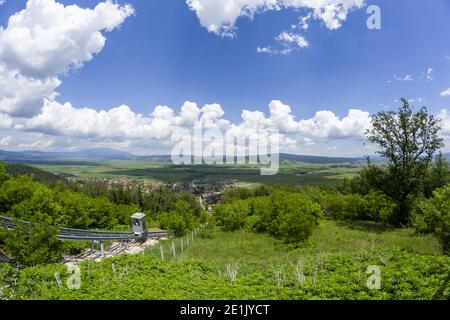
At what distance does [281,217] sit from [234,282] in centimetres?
1582

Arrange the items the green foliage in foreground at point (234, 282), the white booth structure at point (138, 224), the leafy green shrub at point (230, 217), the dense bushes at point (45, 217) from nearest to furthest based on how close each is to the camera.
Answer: the green foliage in foreground at point (234, 282), the dense bushes at point (45, 217), the white booth structure at point (138, 224), the leafy green shrub at point (230, 217)

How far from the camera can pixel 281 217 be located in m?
24.6

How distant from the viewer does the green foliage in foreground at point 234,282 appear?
766 cm

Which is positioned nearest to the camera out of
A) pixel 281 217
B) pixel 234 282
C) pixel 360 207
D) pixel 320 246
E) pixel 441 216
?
pixel 234 282

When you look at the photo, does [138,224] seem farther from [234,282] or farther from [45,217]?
[234,282]

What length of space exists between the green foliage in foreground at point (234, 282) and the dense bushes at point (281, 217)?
9576 millimetres

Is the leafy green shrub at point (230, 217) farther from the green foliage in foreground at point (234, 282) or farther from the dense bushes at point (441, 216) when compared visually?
the green foliage in foreground at point (234, 282)

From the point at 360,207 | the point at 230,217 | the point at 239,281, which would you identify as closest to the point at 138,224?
the point at 230,217

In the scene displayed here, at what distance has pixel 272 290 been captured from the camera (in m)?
8.17

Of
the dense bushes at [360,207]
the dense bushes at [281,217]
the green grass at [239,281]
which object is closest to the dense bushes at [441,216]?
the green grass at [239,281]

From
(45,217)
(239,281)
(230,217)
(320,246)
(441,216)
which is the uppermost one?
(441,216)

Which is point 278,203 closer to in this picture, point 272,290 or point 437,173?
point 437,173

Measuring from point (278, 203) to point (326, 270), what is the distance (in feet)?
58.1

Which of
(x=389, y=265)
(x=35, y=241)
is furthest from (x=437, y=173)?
(x=35, y=241)
